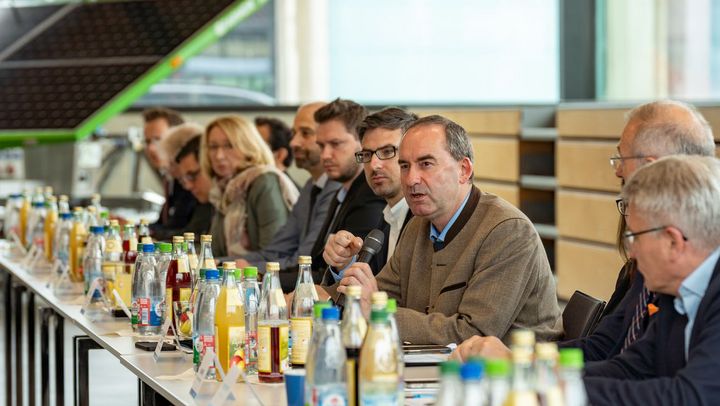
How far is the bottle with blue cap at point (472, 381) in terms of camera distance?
1.67m

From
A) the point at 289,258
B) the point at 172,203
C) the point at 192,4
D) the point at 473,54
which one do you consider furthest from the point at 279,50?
the point at 289,258

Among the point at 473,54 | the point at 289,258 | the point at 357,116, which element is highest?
the point at 473,54

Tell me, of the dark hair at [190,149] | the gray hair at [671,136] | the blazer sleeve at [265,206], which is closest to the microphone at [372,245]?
the gray hair at [671,136]

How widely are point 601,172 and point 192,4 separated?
3.44 m

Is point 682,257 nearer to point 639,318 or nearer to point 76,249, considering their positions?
point 639,318

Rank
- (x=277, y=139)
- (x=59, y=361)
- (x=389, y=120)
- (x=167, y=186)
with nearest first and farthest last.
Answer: (x=389, y=120), (x=59, y=361), (x=277, y=139), (x=167, y=186)

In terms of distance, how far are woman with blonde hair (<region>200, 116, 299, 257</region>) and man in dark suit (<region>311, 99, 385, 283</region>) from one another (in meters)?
0.85

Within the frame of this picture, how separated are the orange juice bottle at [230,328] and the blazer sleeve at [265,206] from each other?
Answer: 2.76 meters

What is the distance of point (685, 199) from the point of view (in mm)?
2199

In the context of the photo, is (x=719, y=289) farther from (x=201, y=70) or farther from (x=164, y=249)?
(x=201, y=70)

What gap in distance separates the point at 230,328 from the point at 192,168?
3609 mm

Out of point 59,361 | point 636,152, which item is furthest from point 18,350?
point 636,152

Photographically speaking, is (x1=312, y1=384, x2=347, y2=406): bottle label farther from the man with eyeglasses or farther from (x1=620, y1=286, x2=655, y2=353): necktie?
the man with eyeglasses

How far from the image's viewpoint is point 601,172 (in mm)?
6863
